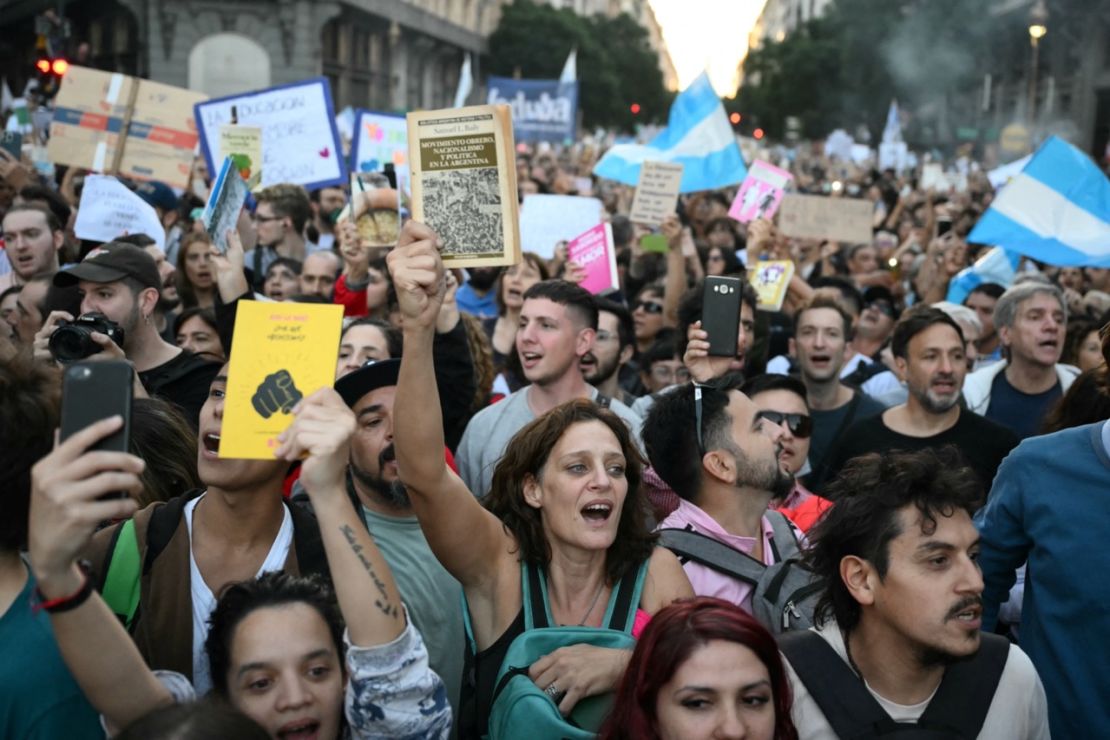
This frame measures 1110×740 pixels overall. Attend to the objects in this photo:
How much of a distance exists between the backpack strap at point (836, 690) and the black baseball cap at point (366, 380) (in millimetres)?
1604

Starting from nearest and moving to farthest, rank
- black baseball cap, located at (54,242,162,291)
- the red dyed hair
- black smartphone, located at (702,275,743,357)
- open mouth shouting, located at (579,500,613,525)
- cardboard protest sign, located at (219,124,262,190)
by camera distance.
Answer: the red dyed hair < open mouth shouting, located at (579,500,613,525) < black smartphone, located at (702,275,743,357) < black baseball cap, located at (54,242,162,291) < cardboard protest sign, located at (219,124,262,190)

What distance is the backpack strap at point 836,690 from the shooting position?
10.1ft

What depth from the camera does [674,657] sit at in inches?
114

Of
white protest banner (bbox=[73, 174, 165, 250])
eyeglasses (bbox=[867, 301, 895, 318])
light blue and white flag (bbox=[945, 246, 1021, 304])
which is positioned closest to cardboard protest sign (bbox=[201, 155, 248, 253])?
white protest banner (bbox=[73, 174, 165, 250])

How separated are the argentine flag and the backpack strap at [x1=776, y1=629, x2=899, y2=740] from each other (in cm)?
972

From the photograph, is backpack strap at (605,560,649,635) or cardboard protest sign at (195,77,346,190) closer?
backpack strap at (605,560,649,635)

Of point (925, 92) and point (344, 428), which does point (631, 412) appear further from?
point (925, 92)

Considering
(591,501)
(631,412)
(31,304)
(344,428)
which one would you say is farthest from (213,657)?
(31,304)

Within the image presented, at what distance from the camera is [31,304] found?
6.39 metres

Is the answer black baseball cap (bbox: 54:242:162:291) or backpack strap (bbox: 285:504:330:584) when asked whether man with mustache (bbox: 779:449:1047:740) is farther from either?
black baseball cap (bbox: 54:242:162:291)

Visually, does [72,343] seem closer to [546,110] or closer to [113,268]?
[113,268]

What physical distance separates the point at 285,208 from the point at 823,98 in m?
53.6

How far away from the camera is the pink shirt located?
3975mm

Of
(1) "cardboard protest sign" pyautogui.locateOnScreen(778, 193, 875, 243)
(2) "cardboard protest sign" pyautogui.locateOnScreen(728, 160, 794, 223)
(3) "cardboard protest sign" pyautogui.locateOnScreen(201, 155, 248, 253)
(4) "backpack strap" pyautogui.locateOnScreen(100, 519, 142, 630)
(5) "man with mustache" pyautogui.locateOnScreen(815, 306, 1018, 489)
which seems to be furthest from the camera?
(1) "cardboard protest sign" pyautogui.locateOnScreen(778, 193, 875, 243)
